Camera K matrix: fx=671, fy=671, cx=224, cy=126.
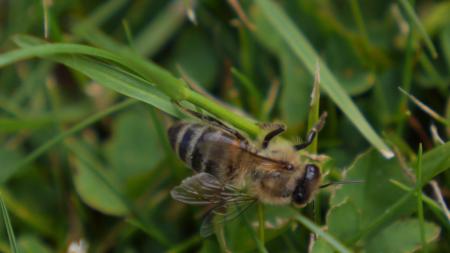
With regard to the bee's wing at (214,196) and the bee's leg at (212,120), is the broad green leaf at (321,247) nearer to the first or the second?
the bee's wing at (214,196)

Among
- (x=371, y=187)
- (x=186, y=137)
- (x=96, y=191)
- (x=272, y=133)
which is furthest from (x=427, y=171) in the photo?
(x=96, y=191)

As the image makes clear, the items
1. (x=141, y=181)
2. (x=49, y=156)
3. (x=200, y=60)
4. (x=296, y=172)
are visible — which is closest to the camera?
(x=296, y=172)

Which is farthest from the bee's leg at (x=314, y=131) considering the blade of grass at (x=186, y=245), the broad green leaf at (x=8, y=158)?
the broad green leaf at (x=8, y=158)

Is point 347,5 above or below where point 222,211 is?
above

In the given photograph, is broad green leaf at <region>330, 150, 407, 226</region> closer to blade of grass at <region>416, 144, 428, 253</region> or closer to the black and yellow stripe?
blade of grass at <region>416, 144, 428, 253</region>

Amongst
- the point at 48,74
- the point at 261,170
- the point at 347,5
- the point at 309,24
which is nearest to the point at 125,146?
the point at 48,74

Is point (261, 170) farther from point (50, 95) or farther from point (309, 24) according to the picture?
point (50, 95)
